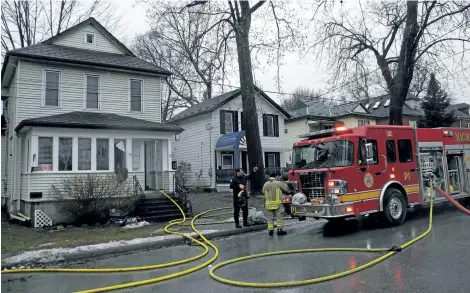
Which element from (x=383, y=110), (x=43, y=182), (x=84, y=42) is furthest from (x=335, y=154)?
(x=383, y=110)

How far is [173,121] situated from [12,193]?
13.4m

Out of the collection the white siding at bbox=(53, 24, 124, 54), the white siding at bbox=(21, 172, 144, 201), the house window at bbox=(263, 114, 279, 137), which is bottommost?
the white siding at bbox=(21, 172, 144, 201)

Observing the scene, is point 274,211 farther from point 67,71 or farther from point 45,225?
point 67,71

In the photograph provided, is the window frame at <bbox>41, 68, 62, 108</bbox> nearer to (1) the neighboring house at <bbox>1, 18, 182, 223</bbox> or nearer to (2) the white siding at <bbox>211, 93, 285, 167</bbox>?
(1) the neighboring house at <bbox>1, 18, 182, 223</bbox>

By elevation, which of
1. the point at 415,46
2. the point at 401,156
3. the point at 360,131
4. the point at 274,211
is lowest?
the point at 274,211

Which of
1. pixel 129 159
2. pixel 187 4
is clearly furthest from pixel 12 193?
pixel 187 4

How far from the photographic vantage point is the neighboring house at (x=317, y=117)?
3266 cm

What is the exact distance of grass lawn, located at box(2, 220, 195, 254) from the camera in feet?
32.1

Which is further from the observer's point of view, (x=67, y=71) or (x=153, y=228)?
(x=67, y=71)

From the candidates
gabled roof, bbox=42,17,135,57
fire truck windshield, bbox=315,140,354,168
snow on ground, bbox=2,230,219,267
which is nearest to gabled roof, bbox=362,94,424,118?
gabled roof, bbox=42,17,135,57

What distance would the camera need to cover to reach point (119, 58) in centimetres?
1852

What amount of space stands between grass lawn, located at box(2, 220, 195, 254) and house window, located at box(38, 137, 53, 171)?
7.74ft

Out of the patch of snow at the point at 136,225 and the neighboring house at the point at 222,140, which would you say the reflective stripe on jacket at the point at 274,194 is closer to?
the patch of snow at the point at 136,225

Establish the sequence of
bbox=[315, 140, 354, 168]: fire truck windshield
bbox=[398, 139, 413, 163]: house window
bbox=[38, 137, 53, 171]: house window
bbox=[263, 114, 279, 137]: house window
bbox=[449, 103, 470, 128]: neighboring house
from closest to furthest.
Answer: bbox=[315, 140, 354, 168]: fire truck windshield < bbox=[398, 139, 413, 163]: house window < bbox=[38, 137, 53, 171]: house window < bbox=[263, 114, 279, 137]: house window < bbox=[449, 103, 470, 128]: neighboring house
